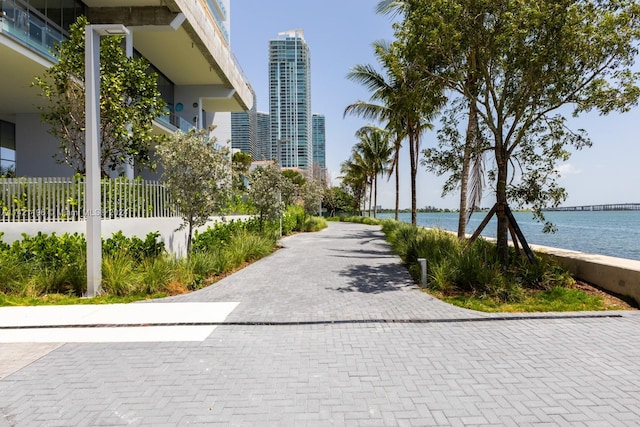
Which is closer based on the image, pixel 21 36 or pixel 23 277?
pixel 23 277

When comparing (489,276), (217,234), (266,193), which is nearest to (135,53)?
(266,193)

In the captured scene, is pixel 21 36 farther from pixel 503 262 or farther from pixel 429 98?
pixel 503 262

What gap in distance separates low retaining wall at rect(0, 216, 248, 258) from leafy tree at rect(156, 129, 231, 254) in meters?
0.82

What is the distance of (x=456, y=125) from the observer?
10.2 m

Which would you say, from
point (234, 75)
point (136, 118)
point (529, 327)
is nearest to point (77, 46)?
point (136, 118)

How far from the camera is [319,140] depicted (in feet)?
308

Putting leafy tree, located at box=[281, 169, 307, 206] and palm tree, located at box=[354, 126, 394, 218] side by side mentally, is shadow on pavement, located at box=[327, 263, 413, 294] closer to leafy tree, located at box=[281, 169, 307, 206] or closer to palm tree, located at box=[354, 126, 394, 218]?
leafy tree, located at box=[281, 169, 307, 206]

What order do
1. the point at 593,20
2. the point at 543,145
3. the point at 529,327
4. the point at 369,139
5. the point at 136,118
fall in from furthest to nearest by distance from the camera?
the point at 369,139 → the point at 136,118 → the point at 543,145 → the point at 593,20 → the point at 529,327

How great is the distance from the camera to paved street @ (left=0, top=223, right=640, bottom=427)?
3.19 meters

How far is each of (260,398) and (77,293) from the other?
6121 millimetres

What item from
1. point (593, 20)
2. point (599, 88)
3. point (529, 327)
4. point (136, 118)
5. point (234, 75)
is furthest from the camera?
point (234, 75)

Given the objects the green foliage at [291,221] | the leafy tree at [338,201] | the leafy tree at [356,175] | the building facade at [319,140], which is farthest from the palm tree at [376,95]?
the building facade at [319,140]

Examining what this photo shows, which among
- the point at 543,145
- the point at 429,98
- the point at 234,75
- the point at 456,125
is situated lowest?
the point at 543,145

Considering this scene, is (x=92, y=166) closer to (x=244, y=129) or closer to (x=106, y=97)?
(x=106, y=97)
